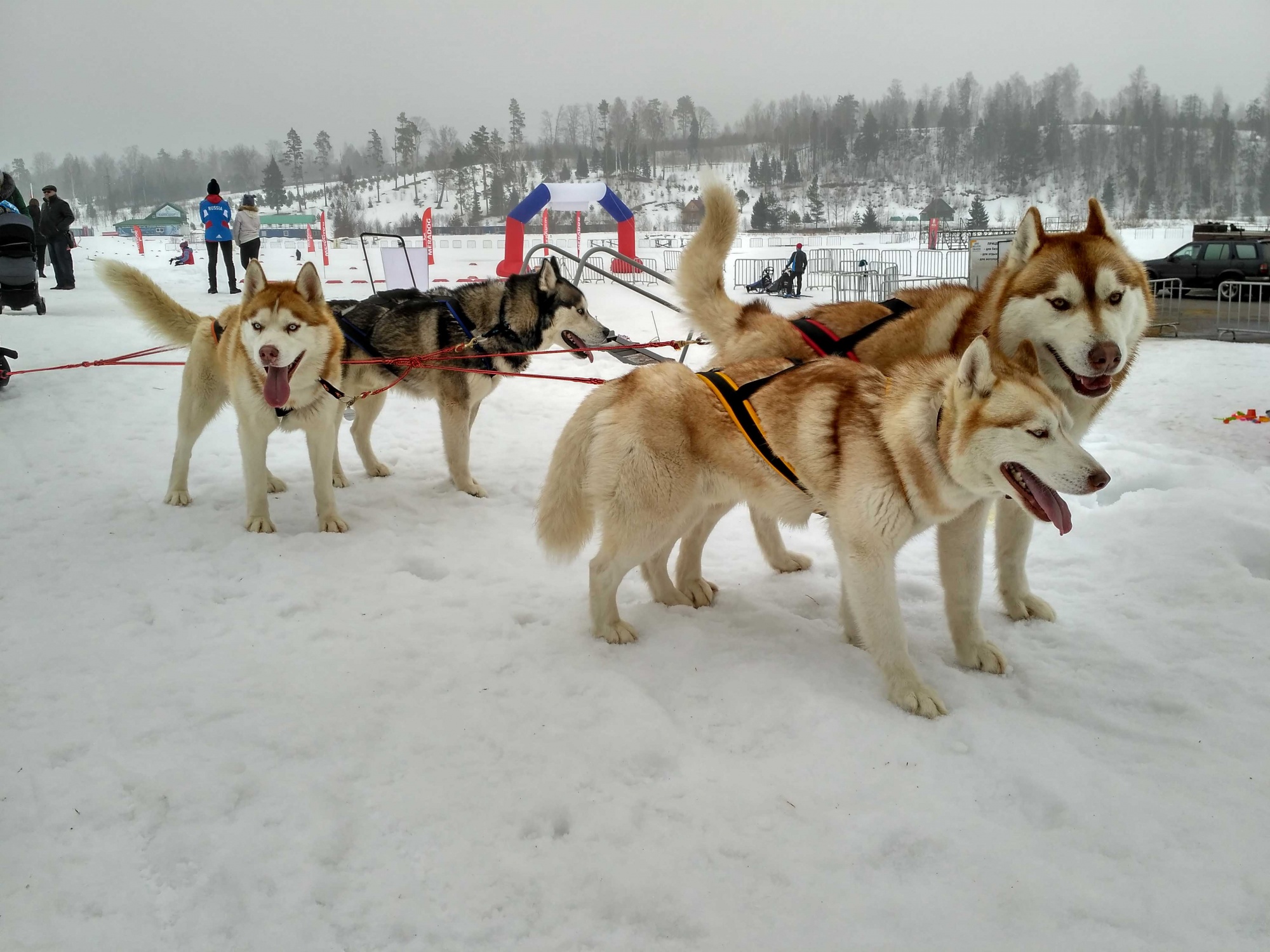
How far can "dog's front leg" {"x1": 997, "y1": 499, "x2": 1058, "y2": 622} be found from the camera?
281 centimetres

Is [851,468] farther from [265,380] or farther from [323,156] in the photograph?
[323,156]

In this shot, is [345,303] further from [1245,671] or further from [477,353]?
[1245,671]

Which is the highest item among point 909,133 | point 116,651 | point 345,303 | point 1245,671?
point 909,133

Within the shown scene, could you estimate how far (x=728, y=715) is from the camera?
2.20 m

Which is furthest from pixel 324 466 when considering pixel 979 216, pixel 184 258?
pixel 979 216

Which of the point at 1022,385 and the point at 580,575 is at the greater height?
the point at 1022,385

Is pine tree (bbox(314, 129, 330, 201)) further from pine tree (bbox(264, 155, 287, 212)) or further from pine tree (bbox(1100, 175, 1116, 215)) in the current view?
pine tree (bbox(1100, 175, 1116, 215))

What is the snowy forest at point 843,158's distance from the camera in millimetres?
18656

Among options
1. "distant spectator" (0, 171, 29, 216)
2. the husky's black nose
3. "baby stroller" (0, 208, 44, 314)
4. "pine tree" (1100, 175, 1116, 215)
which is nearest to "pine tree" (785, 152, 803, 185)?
"pine tree" (1100, 175, 1116, 215)

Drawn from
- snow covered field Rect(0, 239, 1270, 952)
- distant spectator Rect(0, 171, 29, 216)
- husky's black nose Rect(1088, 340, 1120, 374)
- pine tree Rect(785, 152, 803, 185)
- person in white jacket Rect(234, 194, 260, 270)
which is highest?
pine tree Rect(785, 152, 803, 185)

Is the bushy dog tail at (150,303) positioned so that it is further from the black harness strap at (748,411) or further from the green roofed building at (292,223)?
the green roofed building at (292,223)

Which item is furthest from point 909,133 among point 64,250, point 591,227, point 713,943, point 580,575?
point 713,943

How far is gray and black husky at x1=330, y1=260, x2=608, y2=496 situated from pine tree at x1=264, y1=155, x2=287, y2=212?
21.6 metres

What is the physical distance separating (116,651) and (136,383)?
5002mm
